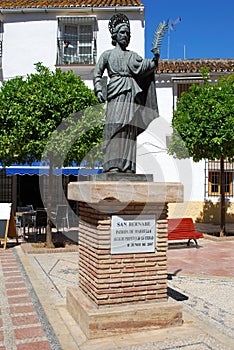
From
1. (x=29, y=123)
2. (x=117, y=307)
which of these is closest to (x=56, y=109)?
(x=29, y=123)

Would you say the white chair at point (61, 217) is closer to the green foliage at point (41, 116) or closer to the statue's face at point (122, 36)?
the green foliage at point (41, 116)

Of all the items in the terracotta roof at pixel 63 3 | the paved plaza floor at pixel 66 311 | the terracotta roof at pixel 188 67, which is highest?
the terracotta roof at pixel 63 3

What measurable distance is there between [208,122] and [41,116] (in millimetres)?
5212

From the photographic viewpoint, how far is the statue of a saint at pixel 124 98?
4969mm

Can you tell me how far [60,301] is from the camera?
5848mm

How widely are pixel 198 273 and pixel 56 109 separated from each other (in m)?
5.56

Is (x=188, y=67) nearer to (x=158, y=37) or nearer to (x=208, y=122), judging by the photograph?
(x=208, y=122)

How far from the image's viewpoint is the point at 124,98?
496 centimetres

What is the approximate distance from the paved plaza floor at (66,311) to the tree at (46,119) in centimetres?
266

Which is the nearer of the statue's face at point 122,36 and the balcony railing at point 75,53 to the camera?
the statue's face at point 122,36

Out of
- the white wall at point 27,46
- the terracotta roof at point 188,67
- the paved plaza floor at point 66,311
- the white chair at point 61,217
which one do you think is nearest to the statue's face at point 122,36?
the paved plaza floor at point 66,311

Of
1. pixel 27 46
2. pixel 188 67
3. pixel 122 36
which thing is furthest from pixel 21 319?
pixel 188 67

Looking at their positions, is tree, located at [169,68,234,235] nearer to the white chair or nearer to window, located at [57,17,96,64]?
the white chair

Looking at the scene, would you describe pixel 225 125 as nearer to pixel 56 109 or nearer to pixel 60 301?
pixel 56 109
